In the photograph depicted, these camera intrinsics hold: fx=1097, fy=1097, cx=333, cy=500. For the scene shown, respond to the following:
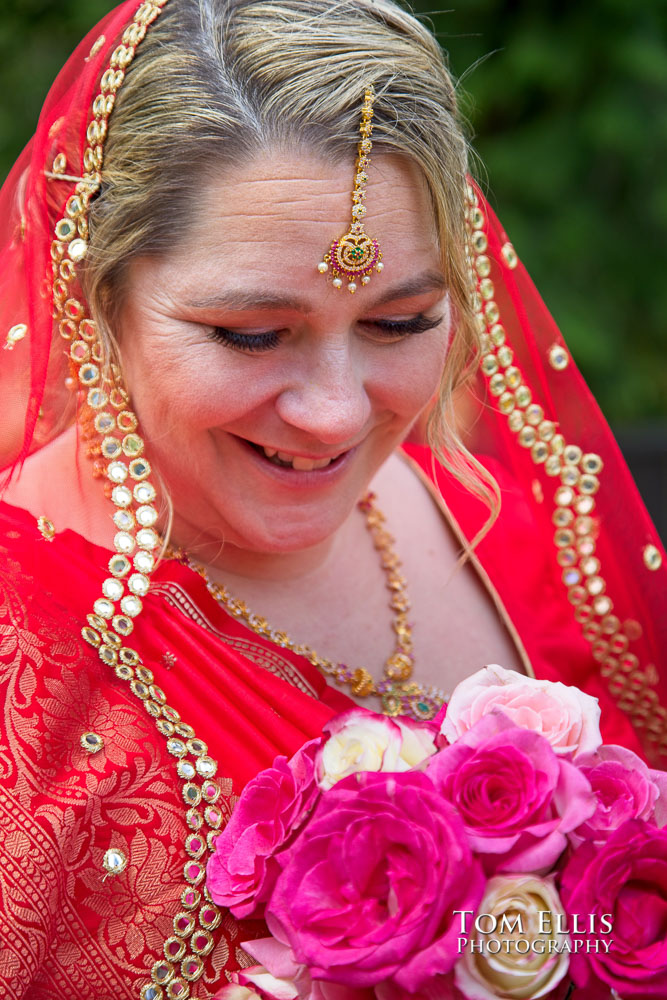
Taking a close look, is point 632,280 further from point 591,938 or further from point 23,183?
point 591,938

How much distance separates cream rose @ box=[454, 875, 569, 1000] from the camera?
1.04m

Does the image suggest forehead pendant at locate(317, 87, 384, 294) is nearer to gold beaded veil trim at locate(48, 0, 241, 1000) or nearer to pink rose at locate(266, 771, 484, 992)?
gold beaded veil trim at locate(48, 0, 241, 1000)

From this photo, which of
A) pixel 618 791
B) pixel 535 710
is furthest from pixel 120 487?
pixel 618 791

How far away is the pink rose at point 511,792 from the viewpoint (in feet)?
3.54

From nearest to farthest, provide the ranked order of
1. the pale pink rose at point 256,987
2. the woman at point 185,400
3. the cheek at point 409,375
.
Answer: the pale pink rose at point 256,987
the woman at point 185,400
the cheek at point 409,375

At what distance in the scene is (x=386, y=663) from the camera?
1.83 meters

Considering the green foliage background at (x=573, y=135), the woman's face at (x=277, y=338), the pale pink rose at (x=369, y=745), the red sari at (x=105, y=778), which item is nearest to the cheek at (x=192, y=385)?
the woman's face at (x=277, y=338)

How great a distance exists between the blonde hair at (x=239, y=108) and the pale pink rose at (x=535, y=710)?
619 millimetres

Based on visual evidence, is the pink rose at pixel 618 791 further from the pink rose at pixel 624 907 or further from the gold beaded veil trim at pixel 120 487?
the gold beaded veil trim at pixel 120 487

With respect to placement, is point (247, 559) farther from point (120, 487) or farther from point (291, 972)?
point (291, 972)

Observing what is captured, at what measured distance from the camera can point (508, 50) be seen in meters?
4.24

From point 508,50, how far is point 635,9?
0.48 meters

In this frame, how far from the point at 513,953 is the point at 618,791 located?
22cm

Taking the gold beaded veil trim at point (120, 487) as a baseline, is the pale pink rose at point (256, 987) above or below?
below
